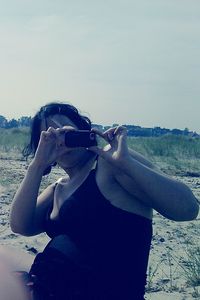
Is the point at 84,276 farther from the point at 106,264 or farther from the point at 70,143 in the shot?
the point at 70,143

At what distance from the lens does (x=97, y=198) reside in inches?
102

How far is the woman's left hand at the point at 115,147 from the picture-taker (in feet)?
8.00

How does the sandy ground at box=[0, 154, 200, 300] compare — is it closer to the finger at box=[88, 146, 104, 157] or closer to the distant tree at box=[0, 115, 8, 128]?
the finger at box=[88, 146, 104, 157]

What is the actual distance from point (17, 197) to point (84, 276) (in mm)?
620

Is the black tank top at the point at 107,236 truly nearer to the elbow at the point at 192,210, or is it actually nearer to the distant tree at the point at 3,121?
the elbow at the point at 192,210

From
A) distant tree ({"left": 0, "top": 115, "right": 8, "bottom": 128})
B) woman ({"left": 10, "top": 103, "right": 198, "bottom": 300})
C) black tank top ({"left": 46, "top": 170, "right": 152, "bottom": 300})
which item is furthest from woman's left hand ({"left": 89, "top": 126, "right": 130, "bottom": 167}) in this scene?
distant tree ({"left": 0, "top": 115, "right": 8, "bottom": 128})

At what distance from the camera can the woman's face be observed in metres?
2.81

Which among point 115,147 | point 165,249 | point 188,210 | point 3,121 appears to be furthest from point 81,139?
point 3,121

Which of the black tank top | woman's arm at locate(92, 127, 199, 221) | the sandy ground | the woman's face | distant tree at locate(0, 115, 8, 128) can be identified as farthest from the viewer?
distant tree at locate(0, 115, 8, 128)

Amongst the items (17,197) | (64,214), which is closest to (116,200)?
(64,214)

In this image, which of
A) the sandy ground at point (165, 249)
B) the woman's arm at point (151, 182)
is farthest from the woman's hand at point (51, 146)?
the sandy ground at point (165, 249)

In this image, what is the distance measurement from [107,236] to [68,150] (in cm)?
50

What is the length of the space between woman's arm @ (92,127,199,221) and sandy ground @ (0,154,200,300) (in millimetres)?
1565

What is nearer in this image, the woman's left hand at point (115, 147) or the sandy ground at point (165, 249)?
the woman's left hand at point (115, 147)
